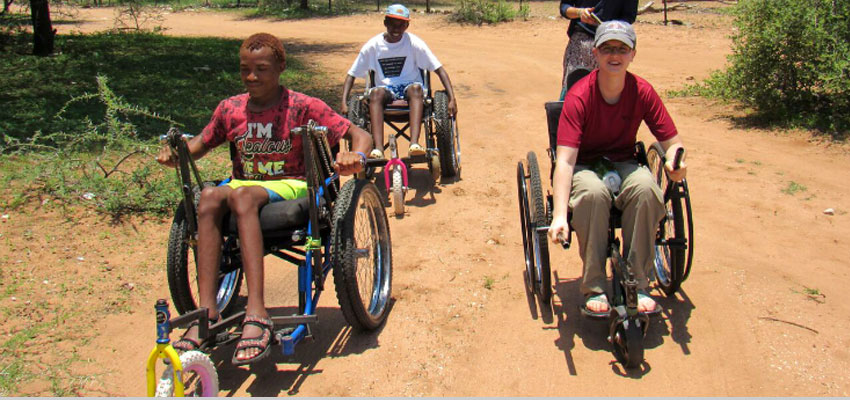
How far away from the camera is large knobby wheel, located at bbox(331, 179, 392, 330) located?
3389 mm

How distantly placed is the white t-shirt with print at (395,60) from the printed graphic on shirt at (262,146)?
267cm

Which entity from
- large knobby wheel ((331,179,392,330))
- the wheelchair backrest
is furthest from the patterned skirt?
large knobby wheel ((331,179,392,330))

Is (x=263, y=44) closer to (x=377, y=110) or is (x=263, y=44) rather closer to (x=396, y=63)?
(x=377, y=110)

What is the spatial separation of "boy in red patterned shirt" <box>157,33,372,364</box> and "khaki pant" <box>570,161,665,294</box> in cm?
117

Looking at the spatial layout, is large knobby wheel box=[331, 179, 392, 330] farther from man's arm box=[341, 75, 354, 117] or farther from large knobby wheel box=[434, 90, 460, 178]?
man's arm box=[341, 75, 354, 117]

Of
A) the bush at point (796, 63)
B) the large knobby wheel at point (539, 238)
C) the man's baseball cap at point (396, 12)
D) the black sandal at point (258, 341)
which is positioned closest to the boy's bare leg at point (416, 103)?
the man's baseball cap at point (396, 12)

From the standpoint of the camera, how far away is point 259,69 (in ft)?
11.8

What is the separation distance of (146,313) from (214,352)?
72 cm

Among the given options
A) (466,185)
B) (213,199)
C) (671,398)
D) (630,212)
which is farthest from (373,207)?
(466,185)

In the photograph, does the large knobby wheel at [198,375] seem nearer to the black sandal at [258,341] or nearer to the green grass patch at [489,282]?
the black sandal at [258,341]

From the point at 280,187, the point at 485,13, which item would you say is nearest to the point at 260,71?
the point at 280,187

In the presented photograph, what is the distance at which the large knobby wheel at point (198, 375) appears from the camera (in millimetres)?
2624

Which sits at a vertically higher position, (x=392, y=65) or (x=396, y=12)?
(x=396, y=12)

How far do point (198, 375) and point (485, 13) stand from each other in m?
16.5
